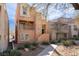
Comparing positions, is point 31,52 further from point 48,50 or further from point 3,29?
point 3,29

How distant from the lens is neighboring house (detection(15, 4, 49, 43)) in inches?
92.4

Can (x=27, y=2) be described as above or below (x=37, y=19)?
above

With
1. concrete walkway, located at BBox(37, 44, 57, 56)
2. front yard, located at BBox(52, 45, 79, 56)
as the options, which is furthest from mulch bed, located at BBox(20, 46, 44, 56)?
front yard, located at BBox(52, 45, 79, 56)

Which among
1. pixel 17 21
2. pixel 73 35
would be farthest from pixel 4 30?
pixel 73 35

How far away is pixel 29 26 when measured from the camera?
2.36m

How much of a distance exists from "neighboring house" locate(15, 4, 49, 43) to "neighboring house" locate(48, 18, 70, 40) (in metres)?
0.08

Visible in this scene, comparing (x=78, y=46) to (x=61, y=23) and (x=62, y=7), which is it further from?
(x=62, y=7)

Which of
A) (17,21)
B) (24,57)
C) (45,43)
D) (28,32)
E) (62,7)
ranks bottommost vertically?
(24,57)

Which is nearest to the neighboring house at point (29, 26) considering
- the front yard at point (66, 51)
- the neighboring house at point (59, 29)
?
the neighboring house at point (59, 29)

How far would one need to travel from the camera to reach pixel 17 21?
2354 mm

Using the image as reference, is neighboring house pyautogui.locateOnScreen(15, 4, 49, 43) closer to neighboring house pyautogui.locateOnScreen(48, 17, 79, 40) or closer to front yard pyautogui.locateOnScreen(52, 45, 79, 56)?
neighboring house pyautogui.locateOnScreen(48, 17, 79, 40)

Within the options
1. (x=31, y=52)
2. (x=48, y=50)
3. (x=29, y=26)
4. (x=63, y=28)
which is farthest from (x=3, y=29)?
(x=63, y=28)

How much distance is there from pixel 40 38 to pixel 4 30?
48cm

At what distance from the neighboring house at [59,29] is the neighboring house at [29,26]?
0.08 meters
